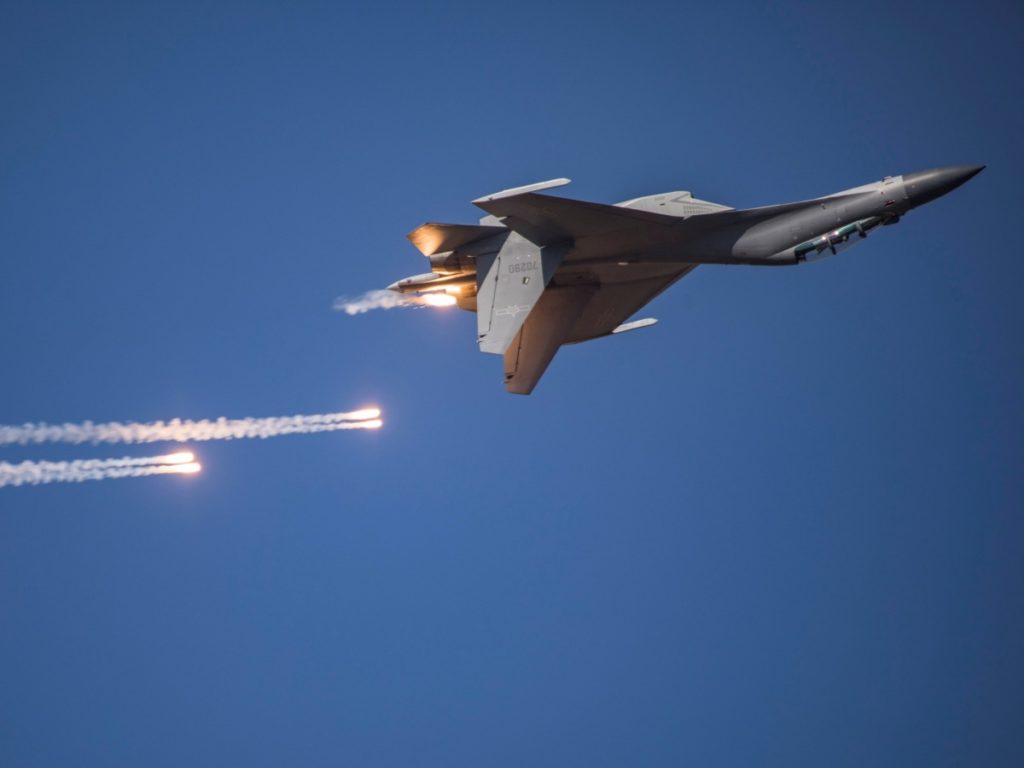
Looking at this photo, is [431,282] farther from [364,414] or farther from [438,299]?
[364,414]

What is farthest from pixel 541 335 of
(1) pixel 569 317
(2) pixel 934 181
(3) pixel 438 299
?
(2) pixel 934 181

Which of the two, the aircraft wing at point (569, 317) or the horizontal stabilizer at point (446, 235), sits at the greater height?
the horizontal stabilizer at point (446, 235)

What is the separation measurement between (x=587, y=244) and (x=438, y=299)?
4.45 m

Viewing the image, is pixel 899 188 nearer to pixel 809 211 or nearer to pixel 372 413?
pixel 809 211

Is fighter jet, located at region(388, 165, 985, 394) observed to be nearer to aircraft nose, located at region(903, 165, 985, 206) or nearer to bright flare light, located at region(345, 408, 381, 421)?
aircraft nose, located at region(903, 165, 985, 206)

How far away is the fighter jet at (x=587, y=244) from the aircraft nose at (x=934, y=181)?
0.02m

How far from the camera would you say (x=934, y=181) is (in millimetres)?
26906

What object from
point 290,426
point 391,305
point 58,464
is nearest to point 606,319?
point 391,305

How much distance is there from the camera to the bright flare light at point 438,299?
30469mm

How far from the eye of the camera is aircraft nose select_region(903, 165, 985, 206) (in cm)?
2673

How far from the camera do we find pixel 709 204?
28.8m

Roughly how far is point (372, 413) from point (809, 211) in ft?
48.8

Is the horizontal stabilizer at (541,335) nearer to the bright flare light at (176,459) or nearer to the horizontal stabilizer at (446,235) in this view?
the horizontal stabilizer at (446,235)

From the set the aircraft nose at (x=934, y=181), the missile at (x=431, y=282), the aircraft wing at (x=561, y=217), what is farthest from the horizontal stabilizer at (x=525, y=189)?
the aircraft nose at (x=934, y=181)
